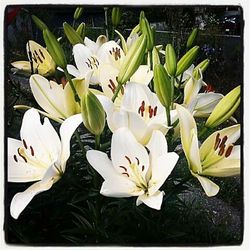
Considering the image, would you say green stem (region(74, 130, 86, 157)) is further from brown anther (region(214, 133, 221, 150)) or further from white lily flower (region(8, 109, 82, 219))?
brown anther (region(214, 133, 221, 150))

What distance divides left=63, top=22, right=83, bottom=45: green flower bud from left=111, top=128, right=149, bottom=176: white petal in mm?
200

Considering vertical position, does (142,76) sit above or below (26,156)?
above

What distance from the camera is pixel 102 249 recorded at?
3.42 feet

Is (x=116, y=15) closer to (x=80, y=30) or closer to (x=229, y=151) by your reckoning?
(x=80, y=30)

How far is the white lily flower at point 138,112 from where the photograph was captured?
3.30 ft

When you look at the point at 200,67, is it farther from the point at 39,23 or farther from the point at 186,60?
the point at 39,23

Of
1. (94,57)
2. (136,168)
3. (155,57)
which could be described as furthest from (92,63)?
(136,168)

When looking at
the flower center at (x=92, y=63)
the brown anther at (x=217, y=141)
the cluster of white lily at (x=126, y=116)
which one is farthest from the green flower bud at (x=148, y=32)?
the brown anther at (x=217, y=141)

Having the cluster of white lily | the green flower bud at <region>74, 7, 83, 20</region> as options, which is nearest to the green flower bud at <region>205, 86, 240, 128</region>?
the cluster of white lily

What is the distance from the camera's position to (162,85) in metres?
1.01

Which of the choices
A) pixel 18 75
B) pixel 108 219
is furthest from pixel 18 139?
pixel 108 219

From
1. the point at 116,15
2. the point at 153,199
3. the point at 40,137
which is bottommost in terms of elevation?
the point at 153,199

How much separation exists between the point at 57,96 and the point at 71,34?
12cm

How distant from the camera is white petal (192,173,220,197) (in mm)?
1017
